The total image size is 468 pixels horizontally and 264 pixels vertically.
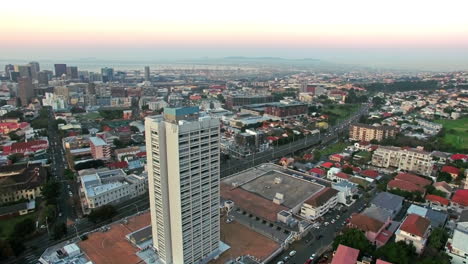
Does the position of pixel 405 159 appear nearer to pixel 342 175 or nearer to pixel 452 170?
pixel 452 170

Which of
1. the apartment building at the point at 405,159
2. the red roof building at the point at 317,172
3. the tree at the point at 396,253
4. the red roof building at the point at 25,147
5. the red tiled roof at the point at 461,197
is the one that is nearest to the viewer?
the tree at the point at 396,253

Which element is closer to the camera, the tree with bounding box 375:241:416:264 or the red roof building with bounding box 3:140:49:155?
the tree with bounding box 375:241:416:264

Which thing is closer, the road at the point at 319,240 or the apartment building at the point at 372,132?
the road at the point at 319,240

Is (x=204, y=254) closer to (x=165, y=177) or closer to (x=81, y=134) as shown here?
(x=165, y=177)

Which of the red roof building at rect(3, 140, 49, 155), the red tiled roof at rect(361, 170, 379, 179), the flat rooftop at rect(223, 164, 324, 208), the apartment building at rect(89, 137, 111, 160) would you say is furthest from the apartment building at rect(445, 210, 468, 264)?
the red roof building at rect(3, 140, 49, 155)

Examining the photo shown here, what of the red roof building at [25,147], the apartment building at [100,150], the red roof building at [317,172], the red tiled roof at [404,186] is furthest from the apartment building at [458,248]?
the red roof building at [25,147]

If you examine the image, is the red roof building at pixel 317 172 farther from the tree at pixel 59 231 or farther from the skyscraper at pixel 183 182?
the tree at pixel 59 231

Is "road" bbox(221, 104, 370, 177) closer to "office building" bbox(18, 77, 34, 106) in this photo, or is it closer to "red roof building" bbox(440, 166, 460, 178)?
"red roof building" bbox(440, 166, 460, 178)
